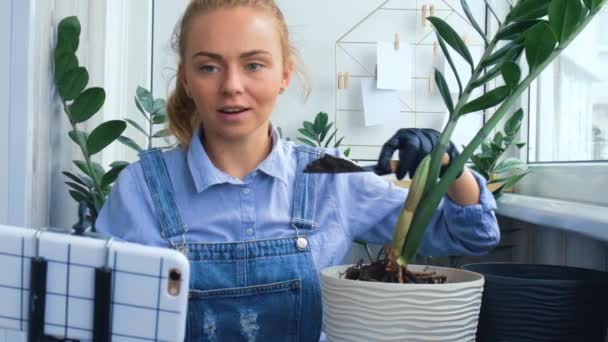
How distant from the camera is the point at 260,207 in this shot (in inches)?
42.3

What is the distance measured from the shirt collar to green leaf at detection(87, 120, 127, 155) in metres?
0.22

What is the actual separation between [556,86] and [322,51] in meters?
0.63

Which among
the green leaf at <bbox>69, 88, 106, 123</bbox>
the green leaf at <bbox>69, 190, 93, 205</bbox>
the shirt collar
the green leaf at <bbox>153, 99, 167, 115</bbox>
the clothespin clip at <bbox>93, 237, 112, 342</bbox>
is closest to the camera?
the clothespin clip at <bbox>93, 237, 112, 342</bbox>

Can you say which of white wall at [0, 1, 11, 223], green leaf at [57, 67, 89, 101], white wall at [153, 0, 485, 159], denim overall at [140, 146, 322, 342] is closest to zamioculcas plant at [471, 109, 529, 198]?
white wall at [153, 0, 485, 159]

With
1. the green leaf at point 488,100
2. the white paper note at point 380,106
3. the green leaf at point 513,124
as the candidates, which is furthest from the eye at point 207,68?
the white paper note at point 380,106

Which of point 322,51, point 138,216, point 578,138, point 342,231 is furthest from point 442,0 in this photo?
point 138,216

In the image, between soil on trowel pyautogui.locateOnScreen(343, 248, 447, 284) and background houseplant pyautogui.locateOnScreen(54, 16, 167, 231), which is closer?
soil on trowel pyautogui.locateOnScreen(343, 248, 447, 284)

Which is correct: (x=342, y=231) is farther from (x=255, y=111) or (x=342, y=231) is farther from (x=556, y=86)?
(x=556, y=86)

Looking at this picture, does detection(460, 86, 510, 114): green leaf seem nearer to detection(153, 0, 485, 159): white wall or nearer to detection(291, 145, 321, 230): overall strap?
detection(291, 145, 321, 230): overall strap

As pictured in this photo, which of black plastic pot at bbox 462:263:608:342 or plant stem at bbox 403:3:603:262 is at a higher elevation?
plant stem at bbox 403:3:603:262

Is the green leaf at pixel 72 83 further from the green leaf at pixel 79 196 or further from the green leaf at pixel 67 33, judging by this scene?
the green leaf at pixel 79 196

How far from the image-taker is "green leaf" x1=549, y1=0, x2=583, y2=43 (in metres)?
0.74

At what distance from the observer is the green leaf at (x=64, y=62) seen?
1.14 m

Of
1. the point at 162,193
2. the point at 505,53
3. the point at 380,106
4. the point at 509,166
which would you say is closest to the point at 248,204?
the point at 162,193
